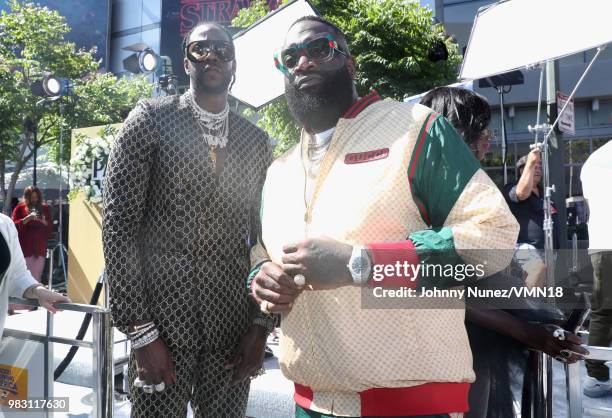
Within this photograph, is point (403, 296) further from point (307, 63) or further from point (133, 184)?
point (133, 184)

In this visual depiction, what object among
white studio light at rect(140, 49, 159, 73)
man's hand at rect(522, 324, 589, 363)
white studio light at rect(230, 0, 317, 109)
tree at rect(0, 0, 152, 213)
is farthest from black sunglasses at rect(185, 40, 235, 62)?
tree at rect(0, 0, 152, 213)

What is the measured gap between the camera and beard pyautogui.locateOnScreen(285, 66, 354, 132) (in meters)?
1.55

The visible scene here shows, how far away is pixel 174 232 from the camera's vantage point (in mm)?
1902

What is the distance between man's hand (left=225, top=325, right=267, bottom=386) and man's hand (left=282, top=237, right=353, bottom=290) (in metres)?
0.87

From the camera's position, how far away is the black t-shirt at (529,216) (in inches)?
198

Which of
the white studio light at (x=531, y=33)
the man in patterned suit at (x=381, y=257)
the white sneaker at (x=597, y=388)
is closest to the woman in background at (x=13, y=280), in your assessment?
the man in patterned suit at (x=381, y=257)

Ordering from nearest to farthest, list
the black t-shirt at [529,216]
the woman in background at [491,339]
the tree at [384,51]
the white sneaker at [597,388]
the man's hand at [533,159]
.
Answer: the woman in background at [491,339]
the white sneaker at [597,388]
the man's hand at [533,159]
the black t-shirt at [529,216]
the tree at [384,51]

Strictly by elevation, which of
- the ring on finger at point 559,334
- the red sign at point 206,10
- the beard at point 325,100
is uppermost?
the red sign at point 206,10

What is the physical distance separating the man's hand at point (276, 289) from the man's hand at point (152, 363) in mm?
567

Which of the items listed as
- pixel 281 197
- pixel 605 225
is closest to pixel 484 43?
pixel 605 225

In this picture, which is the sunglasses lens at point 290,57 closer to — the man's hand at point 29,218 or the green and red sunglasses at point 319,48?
the green and red sunglasses at point 319,48

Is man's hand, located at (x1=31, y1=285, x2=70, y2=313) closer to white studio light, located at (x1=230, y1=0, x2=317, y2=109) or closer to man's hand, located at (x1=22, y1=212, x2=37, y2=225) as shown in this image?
white studio light, located at (x1=230, y1=0, x2=317, y2=109)

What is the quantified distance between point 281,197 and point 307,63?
400mm

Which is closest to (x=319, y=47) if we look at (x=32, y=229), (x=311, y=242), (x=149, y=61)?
(x=311, y=242)
